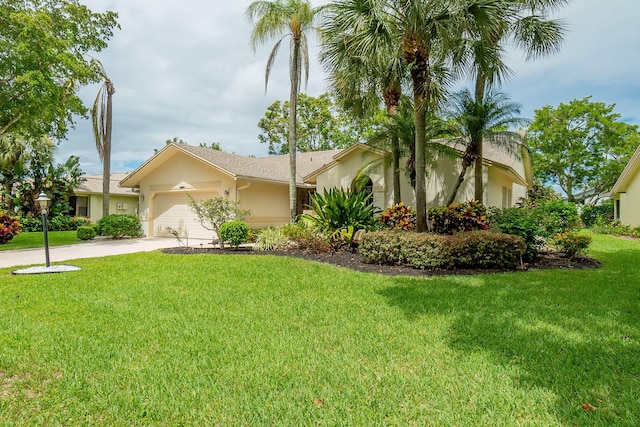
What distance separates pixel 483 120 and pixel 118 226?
1664cm

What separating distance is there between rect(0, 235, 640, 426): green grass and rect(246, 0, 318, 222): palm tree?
817 cm

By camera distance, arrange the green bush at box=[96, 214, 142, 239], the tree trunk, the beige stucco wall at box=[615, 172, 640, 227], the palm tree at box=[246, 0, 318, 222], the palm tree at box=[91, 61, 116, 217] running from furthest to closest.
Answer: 1. the beige stucco wall at box=[615, 172, 640, 227]
2. the palm tree at box=[91, 61, 116, 217]
3. the green bush at box=[96, 214, 142, 239]
4. the tree trunk
5. the palm tree at box=[246, 0, 318, 222]

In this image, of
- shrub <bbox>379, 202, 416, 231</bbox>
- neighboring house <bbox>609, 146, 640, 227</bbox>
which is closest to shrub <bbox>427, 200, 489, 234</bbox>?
shrub <bbox>379, 202, 416, 231</bbox>

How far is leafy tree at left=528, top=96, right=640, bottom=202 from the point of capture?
1190 inches

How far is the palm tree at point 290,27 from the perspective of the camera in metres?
12.8

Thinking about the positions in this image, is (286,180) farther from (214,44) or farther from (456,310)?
(456,310)

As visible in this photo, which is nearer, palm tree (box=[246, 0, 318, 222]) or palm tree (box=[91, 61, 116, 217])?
palm tree (box=[246, 0, 318, 222])

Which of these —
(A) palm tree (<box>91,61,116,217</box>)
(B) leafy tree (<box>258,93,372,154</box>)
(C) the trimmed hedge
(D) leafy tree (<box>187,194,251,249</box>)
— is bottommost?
(C) the trimmed hedge

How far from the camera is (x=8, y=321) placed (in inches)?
181

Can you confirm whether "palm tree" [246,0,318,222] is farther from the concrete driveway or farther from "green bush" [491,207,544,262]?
"green bush" [491,207,544,262]

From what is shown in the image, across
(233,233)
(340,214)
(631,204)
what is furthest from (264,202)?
(631,204)

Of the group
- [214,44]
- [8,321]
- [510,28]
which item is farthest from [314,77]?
[8,321]

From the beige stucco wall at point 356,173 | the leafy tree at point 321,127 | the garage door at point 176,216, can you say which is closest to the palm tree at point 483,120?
the beige stucco wall at point 356,173

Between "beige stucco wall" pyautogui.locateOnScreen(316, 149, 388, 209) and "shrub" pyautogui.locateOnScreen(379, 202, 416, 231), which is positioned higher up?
"beige stucco wall" pyautogui.locateOnScreen(316, 149, 388, 209)
